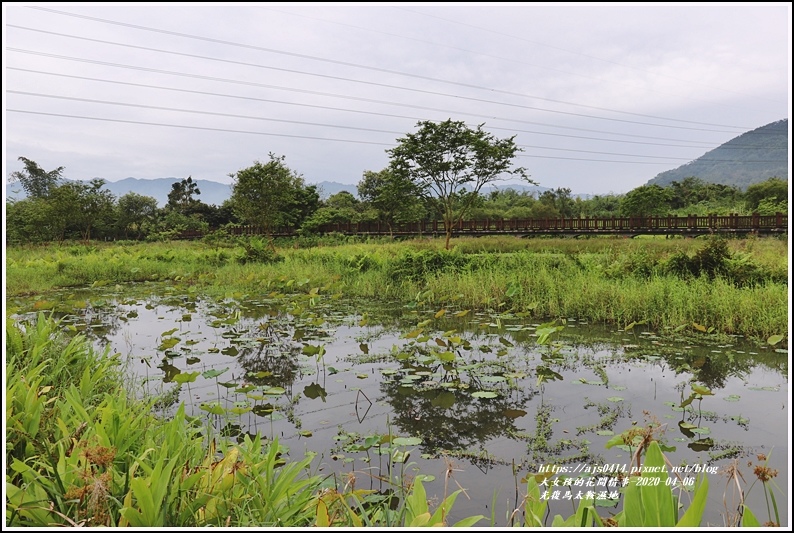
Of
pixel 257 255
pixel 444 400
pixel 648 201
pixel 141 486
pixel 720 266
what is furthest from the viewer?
pixel 648 201

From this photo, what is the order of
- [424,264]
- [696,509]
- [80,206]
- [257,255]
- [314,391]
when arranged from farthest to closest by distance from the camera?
[80,206] < [257,255] < [424,264] < [314,391] < [696,509]

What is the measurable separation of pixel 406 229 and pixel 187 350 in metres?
21.1

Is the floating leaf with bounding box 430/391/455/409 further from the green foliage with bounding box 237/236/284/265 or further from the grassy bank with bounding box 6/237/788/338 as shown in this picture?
the green foliage with bounding box 237/236/284/265

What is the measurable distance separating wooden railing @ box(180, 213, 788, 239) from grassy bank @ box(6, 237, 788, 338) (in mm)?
12229

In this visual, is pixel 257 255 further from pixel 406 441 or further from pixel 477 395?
pixel 406 441

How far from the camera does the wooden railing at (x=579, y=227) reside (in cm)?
1908

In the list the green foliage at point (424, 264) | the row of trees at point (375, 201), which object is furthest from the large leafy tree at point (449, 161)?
the green foliage at point (424, 264)

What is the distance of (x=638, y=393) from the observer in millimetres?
3645

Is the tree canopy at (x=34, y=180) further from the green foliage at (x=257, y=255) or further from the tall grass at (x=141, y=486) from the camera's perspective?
the tall grass at (x=141, y=486)

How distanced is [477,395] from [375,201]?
76.4 feet

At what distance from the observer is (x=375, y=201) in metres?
26.3

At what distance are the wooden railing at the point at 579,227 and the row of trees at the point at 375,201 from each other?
0.73 meters

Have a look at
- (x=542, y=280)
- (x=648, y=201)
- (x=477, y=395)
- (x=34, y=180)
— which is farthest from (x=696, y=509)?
(x=648, y=201)

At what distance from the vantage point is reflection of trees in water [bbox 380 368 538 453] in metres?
2.91
